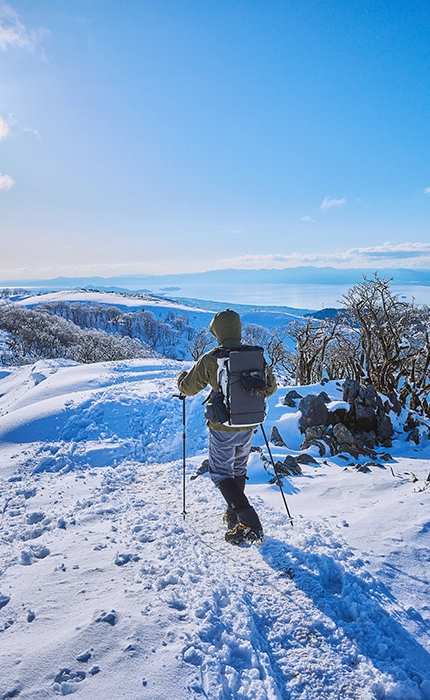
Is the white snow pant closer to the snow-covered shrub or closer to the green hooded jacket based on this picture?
the green hooded jacket

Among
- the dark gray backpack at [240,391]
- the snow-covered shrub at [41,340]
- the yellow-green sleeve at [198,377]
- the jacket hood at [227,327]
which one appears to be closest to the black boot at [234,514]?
the dark gray backpack at [240,391]

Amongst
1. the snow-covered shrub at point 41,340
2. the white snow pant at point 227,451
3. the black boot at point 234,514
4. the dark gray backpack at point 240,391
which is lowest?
the snow-covered shrub at point 41,340

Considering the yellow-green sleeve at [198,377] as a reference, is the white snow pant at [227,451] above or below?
below

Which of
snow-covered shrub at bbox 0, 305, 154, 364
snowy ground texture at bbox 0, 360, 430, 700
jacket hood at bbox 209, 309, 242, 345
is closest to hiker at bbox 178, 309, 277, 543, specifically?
jacket hood at bbox 209, 309, 242, 345

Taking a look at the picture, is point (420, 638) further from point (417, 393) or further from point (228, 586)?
point (417, 393)

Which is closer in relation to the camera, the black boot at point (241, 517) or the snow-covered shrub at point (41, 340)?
the black boot at point (241, 517)

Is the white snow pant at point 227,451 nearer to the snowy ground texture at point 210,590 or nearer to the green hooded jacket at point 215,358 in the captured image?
the green hooded jacket at point 215,358

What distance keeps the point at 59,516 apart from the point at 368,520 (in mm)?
4593

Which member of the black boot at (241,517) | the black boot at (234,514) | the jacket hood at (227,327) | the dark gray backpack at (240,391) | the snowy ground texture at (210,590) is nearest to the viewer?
the snowy ground texture at (210,590)

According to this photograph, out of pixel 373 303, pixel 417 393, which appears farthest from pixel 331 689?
pixel 373 303

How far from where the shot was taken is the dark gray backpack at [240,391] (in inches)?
164

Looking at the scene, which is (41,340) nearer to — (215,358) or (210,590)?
(215,358)

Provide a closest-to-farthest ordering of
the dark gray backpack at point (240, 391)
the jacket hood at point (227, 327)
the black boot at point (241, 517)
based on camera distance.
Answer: the dark gray backpack at point (240, 391)
the black boot at point (241, 517)
the jacket hood at point (227, 327)

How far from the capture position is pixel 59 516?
5.43 metres
